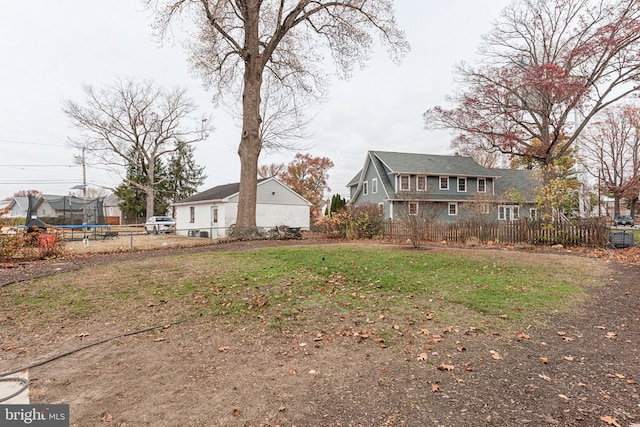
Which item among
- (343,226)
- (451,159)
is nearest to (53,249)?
(343,226)

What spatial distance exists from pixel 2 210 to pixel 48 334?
833cm

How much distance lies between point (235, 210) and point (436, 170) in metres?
17.7

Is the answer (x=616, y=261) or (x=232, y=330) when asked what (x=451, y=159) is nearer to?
(x=616, y=261)

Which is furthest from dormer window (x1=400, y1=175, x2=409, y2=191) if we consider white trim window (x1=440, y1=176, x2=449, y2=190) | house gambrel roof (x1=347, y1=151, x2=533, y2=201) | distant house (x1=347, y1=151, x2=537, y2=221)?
white trim window (x1=440, y1=176, x2=449, y2=190)

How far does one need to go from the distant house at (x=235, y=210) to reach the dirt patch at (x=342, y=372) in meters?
19.8

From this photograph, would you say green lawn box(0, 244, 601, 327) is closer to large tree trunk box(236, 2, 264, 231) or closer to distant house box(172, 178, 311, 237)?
large tree trunk box(236, 2, 264, 231)

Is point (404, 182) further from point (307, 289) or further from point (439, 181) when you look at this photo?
point (307, 289)

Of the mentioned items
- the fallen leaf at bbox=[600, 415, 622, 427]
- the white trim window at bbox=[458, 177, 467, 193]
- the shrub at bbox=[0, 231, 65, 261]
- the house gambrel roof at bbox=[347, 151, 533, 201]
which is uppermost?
the house gambrel roof at bbox=[347, 151, 533, 201]

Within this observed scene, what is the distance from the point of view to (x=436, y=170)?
95.7 ft

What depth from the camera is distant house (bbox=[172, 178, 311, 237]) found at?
2430 centimetres

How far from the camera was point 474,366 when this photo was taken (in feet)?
11.3

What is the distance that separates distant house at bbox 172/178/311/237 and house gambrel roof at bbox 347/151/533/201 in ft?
25.0

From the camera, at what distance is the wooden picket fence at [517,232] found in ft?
42.2

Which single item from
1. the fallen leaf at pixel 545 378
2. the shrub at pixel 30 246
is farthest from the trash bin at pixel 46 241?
the fallen leaf at pixel 545 378
